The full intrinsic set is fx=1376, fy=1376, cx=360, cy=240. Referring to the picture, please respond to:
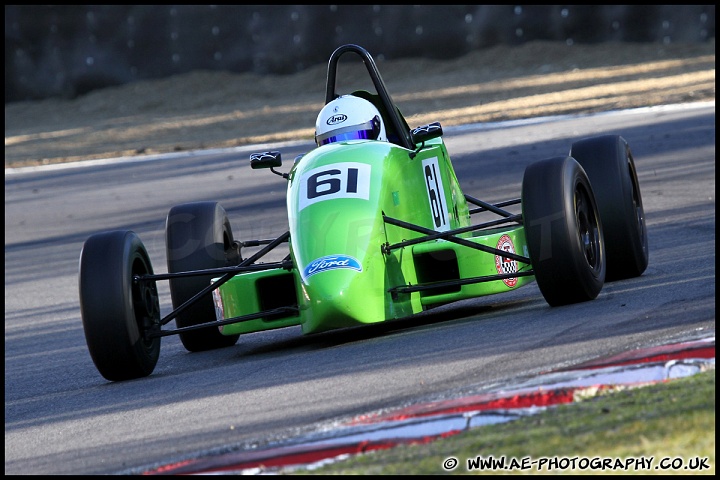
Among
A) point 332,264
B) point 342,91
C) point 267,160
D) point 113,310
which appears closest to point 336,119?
point 267,160

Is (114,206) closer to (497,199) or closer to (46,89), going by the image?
(497,199)

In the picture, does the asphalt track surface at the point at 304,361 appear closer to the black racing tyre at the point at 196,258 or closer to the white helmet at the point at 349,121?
the black racing tyre at the point at 196,258

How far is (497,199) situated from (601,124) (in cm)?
815

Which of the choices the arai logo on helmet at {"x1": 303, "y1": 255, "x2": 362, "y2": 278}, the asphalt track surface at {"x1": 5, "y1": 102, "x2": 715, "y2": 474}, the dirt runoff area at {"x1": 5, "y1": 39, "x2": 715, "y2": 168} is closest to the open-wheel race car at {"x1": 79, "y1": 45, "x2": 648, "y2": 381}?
the arai logo on helmet at {"x1": 303, "y1": 255, "x2": 362, "y2": 278}

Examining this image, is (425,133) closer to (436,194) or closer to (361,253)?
(436,194)

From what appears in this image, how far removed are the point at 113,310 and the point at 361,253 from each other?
142 cm

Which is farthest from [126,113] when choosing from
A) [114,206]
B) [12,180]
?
[114,206]

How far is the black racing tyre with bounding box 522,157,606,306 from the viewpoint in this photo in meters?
Result: 7.68

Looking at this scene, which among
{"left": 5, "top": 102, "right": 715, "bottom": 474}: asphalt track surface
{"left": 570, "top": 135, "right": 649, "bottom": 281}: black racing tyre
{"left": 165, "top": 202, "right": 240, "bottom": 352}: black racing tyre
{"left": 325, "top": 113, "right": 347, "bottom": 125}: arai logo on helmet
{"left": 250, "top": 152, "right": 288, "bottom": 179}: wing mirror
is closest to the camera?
{"left": 5, "top": 102, "right": 715, "bottom": 474}: asphalt track surface

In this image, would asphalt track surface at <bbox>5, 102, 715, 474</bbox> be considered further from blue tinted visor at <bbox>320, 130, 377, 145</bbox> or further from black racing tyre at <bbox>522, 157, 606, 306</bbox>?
blue tinted visor at <bbox>320, 130, 377, 145</bbox>

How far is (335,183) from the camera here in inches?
315

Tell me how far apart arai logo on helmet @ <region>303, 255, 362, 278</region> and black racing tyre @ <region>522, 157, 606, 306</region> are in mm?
996

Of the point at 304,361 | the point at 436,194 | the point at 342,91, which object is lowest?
the point at 342,91

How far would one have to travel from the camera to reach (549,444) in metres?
4.77
